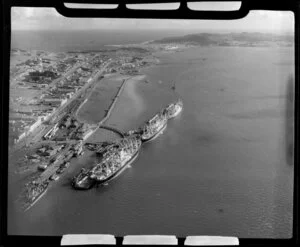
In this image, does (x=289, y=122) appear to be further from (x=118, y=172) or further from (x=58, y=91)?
(x=58, y=91)

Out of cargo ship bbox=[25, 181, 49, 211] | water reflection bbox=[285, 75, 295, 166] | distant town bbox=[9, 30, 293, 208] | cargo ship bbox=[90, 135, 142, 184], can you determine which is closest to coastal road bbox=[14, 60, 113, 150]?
distant town bbox=[9, 30, 293, 208]

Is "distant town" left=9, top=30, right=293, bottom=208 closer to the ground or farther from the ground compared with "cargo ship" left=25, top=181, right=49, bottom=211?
farther from the ground

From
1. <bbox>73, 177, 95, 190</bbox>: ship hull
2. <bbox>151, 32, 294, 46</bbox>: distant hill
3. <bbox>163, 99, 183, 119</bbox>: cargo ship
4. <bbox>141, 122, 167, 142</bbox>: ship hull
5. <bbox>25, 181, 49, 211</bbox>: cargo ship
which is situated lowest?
<bbox>25, 181, 49, 211</bbox>: cargo ship

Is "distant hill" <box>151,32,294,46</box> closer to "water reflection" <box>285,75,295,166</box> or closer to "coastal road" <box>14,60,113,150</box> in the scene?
"water reflection" <box>285,75,295,166</box>

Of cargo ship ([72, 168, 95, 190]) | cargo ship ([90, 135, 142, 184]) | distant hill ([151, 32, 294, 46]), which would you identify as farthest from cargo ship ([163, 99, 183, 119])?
cargo ship ([72, 168, 95, 190])

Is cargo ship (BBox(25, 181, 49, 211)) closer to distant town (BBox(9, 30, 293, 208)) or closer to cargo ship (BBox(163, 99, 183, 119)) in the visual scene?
distant town (BBox(9, 30, 293, 208))
